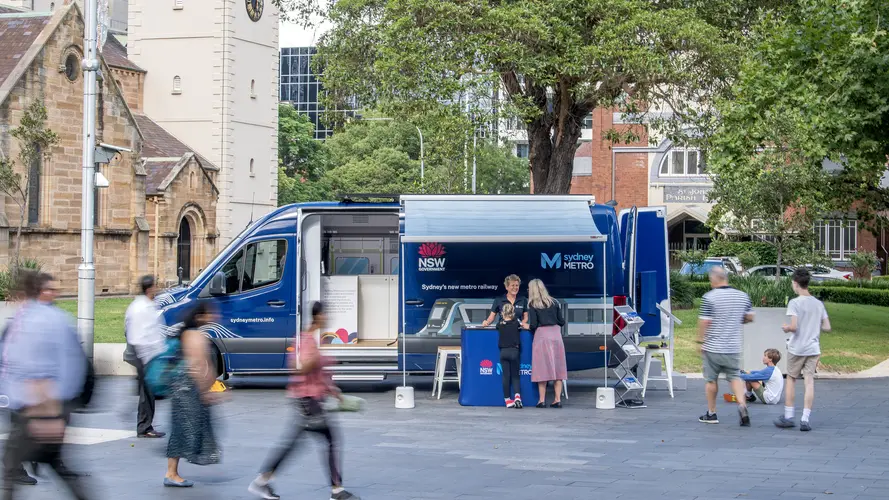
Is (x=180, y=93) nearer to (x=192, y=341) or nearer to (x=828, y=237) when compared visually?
(x=828, y=237)

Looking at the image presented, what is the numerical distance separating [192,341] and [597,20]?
54.9ft

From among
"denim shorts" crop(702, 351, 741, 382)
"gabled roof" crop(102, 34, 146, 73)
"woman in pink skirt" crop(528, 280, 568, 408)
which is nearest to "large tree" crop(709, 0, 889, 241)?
"woman in pink skirt" crop(528, 280, 568, 408)

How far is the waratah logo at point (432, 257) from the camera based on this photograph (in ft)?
53.8

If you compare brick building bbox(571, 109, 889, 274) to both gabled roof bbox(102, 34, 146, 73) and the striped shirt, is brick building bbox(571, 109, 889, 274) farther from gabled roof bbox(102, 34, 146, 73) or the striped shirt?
the striped shirt

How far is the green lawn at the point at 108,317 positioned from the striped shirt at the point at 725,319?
14.0 metres

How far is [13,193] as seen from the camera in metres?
37.9

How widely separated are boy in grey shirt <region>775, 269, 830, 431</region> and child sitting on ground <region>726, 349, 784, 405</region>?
205 cm

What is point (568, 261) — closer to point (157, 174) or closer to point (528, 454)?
point (528, 454)

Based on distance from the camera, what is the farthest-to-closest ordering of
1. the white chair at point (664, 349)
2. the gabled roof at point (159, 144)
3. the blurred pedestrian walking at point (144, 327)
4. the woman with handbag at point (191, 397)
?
the gabled roof at point (159, 144) → the white chair at point (664, 349) → the blurred pedestrian walking at point (144, 327) → the woman with handbag at point (191, 397)

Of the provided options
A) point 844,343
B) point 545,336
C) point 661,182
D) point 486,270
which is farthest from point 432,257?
point 661,182

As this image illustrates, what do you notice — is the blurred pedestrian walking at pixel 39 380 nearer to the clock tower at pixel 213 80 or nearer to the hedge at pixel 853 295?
the hedge at pixel 853 295

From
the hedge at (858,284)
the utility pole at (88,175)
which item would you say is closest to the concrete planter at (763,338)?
the utility pole at (88,175)

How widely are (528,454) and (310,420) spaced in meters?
3.06

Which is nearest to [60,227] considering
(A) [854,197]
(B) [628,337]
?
(A) [854,197]
